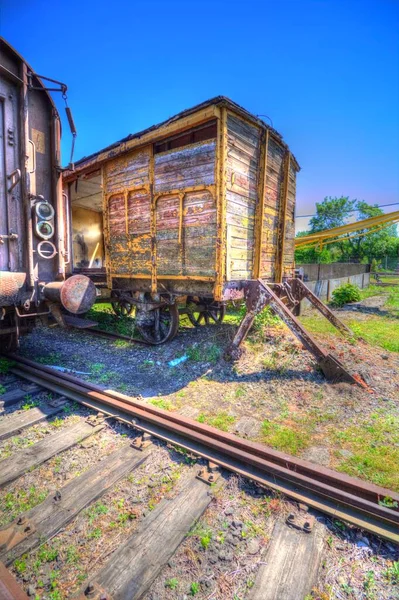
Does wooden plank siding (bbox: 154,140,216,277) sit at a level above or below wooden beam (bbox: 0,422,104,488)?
above

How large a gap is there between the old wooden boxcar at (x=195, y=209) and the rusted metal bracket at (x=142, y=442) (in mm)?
2707

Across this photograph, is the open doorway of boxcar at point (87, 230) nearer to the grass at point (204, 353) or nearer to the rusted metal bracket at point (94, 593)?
the grass at point (204, 353)

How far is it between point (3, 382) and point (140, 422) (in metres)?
2.56

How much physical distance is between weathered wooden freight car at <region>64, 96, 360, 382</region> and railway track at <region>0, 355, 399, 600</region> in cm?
247

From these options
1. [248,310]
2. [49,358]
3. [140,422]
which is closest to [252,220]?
[248,310]

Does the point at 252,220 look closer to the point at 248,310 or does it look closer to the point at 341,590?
the point at 248,310

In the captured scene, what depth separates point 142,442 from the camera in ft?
10.2

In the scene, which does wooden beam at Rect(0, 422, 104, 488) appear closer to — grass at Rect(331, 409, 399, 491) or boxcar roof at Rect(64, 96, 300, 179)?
grass at Rect(331, 409, 399, 491)

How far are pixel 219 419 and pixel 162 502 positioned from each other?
1.45 meters

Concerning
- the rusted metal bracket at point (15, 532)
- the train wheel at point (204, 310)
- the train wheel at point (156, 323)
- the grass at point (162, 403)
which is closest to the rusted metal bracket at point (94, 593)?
the rusted metal bracket at point (15, 532)

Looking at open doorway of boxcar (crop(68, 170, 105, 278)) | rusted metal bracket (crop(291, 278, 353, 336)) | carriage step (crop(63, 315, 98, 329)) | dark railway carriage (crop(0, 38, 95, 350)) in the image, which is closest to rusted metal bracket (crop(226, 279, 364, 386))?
rusted metal bracket (crop(291, 278, 353, 336))

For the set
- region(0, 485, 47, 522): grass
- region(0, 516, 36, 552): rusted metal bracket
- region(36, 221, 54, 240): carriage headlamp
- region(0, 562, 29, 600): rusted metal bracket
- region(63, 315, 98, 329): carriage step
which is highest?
region(36, 221, 54, 240): carriage headlamp

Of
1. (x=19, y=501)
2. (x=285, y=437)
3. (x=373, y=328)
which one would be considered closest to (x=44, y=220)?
(x=19, y=501)

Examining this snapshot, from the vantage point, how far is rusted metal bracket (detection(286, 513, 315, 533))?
7.01ft
